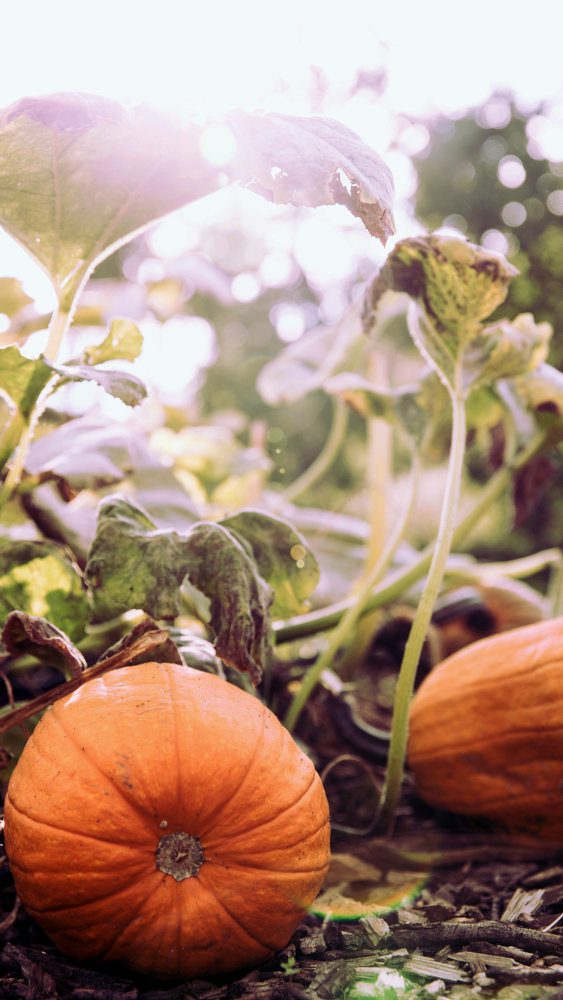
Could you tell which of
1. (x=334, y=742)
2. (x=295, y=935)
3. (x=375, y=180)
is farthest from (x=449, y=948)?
(x=375, y=180)

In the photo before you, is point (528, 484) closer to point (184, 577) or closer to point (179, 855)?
point (184, 577)

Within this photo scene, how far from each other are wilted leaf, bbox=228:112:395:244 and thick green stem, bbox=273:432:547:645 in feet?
2.83

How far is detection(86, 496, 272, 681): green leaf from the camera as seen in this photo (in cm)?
116

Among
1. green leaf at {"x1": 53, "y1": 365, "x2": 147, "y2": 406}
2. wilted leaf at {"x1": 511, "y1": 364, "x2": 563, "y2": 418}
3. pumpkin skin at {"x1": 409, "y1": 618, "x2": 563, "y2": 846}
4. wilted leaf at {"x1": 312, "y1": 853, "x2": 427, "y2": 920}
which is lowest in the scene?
wilted leaf at {"x1": 312, "y1": 853, "x2": 427, "y2": 920}

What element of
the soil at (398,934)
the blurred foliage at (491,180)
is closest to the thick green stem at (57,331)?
the soil at (398,934)

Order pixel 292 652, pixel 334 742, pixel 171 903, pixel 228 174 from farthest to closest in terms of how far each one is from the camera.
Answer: pixel 292 652 → pixel 334 742 → pixel 228 174 → pixel 171 903

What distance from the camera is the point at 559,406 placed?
1716 mm

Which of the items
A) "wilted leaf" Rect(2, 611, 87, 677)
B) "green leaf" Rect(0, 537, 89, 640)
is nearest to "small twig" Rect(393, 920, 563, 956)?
"wilted leaf" Rect(2, 611, 87, 677)

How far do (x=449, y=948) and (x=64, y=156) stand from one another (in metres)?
1.26

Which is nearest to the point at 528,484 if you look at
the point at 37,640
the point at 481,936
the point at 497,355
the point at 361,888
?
the point at 497,355

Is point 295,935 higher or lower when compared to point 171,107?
lower

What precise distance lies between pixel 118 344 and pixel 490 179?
6.10 meters

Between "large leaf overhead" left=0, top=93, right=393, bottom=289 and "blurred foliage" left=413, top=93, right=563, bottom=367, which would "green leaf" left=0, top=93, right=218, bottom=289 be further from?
"blurred foliage" left=413, top=93, right=563, bottom=367

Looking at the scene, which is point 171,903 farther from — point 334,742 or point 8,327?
point 8,327
